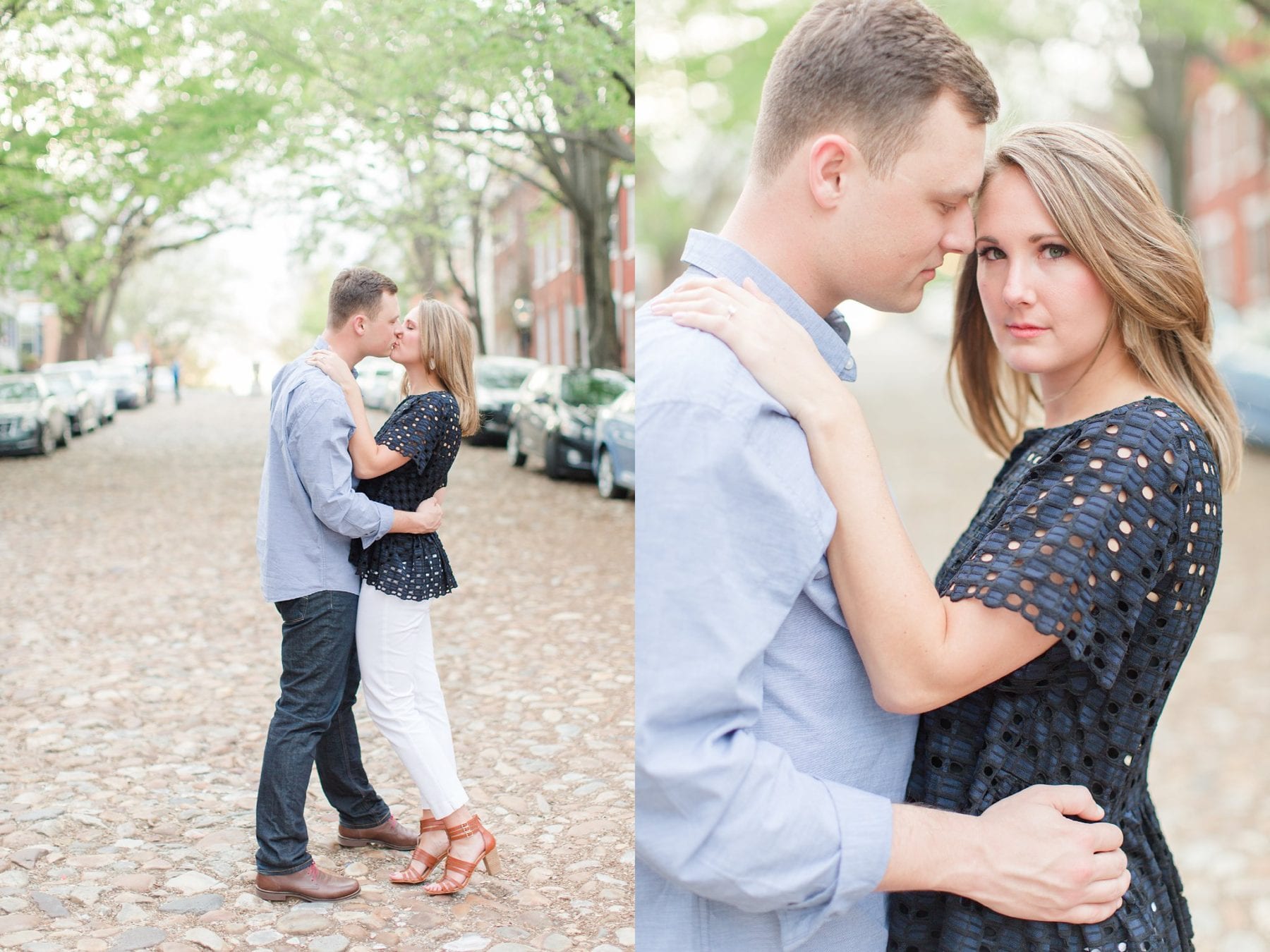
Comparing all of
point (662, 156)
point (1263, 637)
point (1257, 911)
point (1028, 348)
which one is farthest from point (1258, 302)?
point (1028, 348)

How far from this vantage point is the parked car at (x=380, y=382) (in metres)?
1.54

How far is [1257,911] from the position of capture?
622 centimetres

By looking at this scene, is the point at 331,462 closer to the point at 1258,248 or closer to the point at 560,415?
the point at 560,415

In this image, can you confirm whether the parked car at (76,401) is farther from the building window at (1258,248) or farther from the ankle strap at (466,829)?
Answer: the building window at (1258,248)

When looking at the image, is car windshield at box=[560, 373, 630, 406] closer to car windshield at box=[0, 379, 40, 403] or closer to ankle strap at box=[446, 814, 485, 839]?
ankle strap at box=[446, 814, 485, 839]

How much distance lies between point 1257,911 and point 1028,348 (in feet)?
18.6

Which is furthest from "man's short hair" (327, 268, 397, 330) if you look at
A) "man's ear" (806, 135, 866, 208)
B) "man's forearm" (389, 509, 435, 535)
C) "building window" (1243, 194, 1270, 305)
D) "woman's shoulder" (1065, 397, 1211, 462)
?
"building window" (1243, 194, 1270, 305)

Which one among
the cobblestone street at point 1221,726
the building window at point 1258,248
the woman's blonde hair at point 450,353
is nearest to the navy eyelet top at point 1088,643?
the woman's blonde hair at point 450,353

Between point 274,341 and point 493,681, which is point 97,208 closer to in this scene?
point 274,341

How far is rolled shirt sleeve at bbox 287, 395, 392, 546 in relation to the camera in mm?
1535

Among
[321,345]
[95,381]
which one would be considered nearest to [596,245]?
[321,345]

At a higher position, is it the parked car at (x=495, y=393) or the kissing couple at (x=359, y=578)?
the parked car at (x=495, y=393)

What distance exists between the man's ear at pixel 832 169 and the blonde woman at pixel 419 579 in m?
0.50

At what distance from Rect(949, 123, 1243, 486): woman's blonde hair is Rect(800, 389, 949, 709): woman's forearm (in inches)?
21.1
